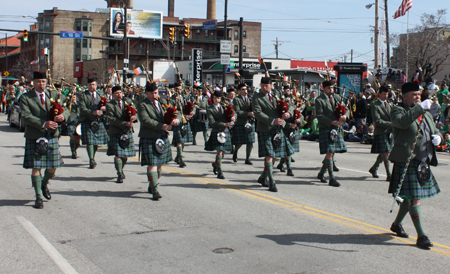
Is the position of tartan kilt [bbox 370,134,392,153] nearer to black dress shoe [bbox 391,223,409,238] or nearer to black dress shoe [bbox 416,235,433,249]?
black dress shoe [bbox 391,223,409,238]

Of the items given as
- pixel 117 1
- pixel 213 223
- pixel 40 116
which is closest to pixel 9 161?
pixel 40 116

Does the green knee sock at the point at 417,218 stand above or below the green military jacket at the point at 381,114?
below

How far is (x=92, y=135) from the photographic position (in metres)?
11.5

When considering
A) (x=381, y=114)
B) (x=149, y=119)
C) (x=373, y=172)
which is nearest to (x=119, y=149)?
(x=149, y=119)

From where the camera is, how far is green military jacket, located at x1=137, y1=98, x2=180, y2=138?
8.04 m

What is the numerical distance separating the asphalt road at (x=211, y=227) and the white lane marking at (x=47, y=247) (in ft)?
0.04

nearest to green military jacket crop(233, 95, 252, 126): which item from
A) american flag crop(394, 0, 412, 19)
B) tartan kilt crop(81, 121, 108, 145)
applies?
tartan kilt crop(81, 121, 108, 145)

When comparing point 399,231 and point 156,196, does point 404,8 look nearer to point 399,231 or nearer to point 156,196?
point 156,196

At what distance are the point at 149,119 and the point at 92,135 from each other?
154 inches

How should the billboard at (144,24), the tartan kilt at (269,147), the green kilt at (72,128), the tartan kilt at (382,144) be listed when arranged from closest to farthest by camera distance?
the tartan kilt at (269,147) < the tartan kilt at (382,144) < the green kilt at (72,128) < the billboard at (144,24)

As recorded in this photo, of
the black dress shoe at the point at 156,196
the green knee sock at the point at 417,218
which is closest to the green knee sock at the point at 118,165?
the black dress shoe at the point at 156,196

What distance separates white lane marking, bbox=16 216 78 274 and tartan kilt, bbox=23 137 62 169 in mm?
865

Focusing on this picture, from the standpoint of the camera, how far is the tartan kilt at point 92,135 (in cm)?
1147

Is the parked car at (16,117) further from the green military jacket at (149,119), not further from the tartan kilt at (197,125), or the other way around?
the green military jacket at (149,119)
